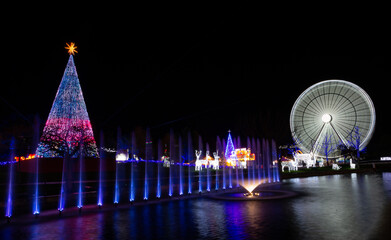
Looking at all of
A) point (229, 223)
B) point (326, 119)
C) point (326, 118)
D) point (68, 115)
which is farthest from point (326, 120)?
point (229, 223)

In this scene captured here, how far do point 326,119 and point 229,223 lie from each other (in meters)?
49.4

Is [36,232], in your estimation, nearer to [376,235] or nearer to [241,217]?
[241,217]

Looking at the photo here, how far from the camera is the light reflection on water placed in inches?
330

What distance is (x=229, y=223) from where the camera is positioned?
9797 mm

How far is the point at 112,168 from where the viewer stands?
116 ft

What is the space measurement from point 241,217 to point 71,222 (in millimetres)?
6051

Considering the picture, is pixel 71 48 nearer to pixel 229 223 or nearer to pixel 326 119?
pixel 229 223

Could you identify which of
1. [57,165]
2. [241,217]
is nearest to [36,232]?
[241,217]

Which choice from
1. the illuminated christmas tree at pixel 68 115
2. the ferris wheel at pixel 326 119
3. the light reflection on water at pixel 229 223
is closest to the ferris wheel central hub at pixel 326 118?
the ferris wheel at pixel 326 119

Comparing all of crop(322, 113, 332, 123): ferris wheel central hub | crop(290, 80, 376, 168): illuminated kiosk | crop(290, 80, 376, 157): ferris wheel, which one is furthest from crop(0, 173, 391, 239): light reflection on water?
crop(322, 113, 332, 123): ferris wheel central hub

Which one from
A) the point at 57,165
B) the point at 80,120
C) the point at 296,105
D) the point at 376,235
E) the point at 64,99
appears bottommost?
the point at 376,235

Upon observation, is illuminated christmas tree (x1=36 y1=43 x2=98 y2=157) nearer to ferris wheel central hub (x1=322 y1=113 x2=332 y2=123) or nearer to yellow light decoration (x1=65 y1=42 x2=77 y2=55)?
yellow light decoration (x1=65 y1=42 x2=77 y2=55)

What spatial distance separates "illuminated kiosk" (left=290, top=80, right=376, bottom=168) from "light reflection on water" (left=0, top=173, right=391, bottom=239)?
1589 inches

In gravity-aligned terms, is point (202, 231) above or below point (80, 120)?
below
